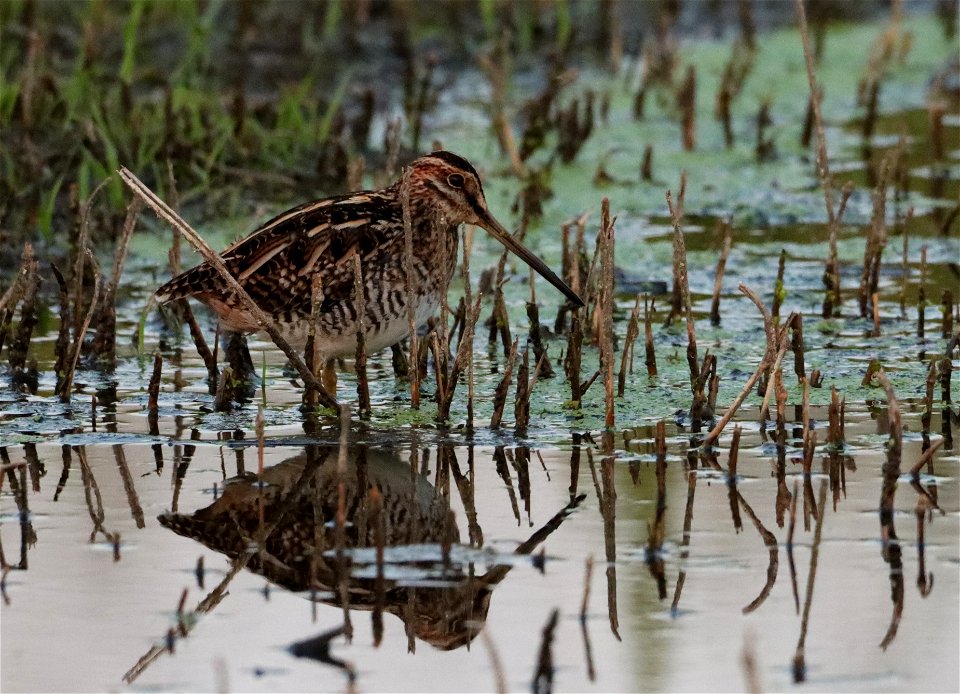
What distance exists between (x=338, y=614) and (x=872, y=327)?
3.49 m

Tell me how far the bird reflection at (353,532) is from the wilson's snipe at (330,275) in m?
0.55

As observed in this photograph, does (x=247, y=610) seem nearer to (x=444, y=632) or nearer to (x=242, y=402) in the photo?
(x=444, y=632)

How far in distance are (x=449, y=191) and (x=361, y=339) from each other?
86cm

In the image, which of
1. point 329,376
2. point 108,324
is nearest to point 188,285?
point 329,376

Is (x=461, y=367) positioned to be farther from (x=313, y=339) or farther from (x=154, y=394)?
(x=154, y=394)

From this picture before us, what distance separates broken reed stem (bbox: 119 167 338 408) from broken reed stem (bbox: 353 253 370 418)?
5.5 inches

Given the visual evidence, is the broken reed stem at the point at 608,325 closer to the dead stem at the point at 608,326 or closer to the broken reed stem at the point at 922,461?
the dead stem at the point at 608,326

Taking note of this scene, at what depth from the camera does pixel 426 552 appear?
4238 mm

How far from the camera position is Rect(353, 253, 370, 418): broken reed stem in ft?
17.0

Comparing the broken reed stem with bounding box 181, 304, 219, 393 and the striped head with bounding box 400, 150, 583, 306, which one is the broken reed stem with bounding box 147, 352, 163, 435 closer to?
the broken reed stem with bounding box 181, 304, 219, 393

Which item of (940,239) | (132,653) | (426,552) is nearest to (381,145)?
(940,239)

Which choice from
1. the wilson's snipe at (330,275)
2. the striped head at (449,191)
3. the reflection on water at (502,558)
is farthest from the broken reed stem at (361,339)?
the striped head at (449,191)

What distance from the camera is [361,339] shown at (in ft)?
17.4

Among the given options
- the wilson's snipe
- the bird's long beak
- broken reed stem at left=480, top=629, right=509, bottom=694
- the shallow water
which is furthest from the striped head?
broken reed stem at left=480, top=629, right=509, bottom=694
